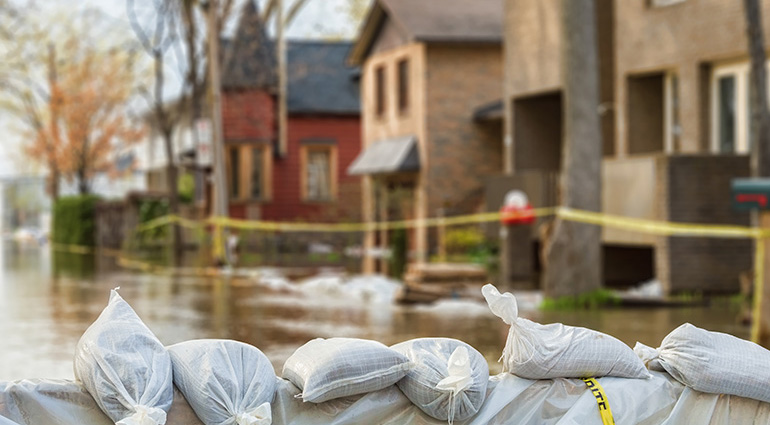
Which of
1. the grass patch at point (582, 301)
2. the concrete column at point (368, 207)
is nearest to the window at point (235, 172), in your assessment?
the concrete column at point (368, 207)

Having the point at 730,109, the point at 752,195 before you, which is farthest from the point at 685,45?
the point at 752,195

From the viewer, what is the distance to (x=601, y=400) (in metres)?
5.07

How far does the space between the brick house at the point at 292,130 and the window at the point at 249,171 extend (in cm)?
3

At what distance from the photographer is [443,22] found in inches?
1336

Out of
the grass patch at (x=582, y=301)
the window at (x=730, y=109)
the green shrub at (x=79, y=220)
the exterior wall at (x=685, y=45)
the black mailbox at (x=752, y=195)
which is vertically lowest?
the grass patch at (x=582, y=301)

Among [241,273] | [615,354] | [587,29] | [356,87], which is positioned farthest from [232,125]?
[615,354]

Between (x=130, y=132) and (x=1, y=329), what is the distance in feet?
138

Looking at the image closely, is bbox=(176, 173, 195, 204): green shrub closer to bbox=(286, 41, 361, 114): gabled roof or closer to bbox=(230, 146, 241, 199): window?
bbox=(230, 146, 241, 199): window

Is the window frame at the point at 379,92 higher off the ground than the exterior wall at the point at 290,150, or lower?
higher

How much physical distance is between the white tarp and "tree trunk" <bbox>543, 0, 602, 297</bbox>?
1130 cm

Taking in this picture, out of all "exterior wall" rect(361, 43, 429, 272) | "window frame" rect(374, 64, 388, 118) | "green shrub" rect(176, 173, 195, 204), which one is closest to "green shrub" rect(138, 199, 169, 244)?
"green shrub" rect(176, 173, 195, 204)

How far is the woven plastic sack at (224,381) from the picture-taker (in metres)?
4.70

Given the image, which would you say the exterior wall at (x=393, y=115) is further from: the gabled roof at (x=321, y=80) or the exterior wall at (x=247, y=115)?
the exterior wall at (x=247, y=115)

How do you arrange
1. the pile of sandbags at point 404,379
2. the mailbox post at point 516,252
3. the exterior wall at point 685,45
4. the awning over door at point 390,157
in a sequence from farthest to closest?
1. the awning over door at point 390,157
2. the mailbox post at point 516,252
3. the exterior wall at point 685,45
4. the pile of sandbags at point 404,379
